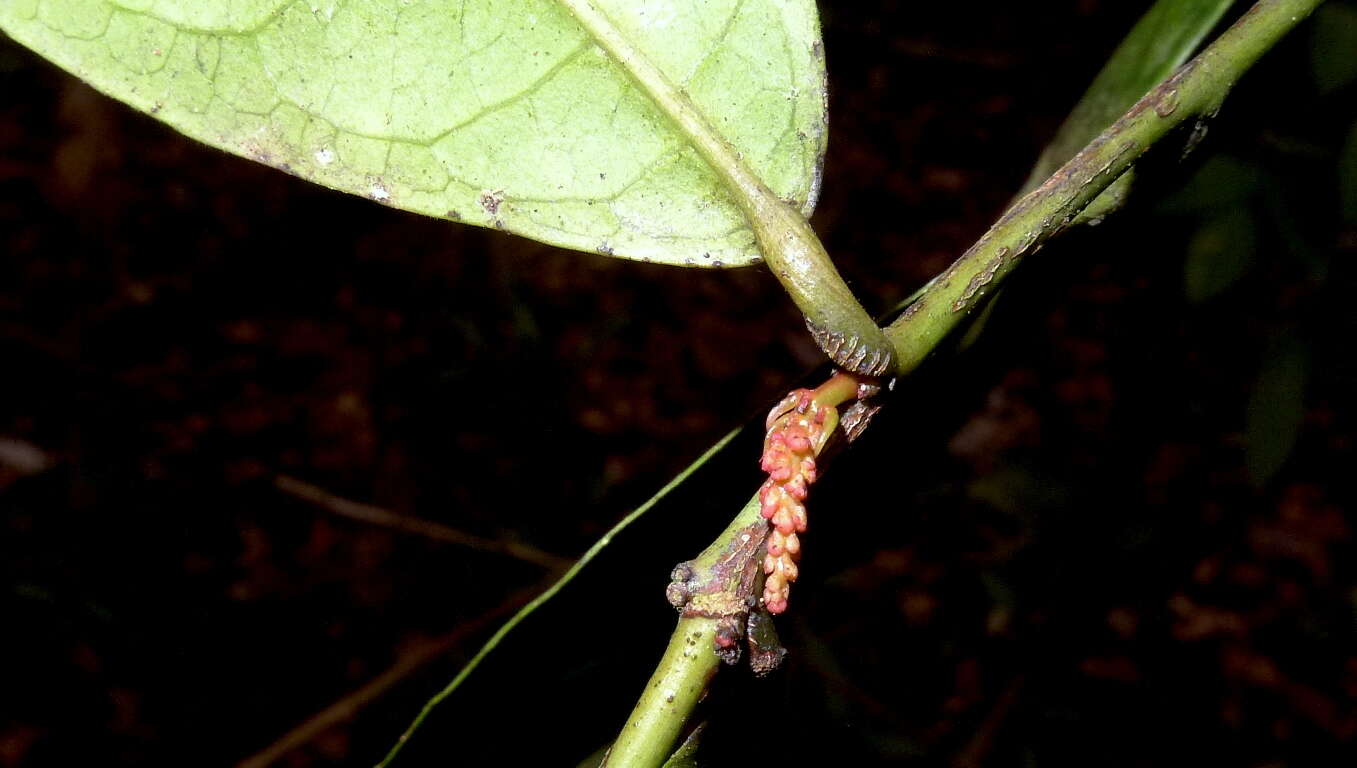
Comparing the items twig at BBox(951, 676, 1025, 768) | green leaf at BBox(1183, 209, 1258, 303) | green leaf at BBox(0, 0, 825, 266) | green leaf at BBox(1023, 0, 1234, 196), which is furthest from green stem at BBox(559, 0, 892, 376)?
twig at BBox(951, 676, 1025, 768)

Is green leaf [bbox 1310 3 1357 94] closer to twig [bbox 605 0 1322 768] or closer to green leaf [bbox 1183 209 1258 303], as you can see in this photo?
green leaf [bbox 1183 209 1258 303]

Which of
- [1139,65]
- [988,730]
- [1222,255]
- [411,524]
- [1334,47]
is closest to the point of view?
[1139,65]

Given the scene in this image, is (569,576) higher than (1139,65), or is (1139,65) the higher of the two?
(1139,65)

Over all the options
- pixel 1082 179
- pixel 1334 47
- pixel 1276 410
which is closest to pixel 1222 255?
pixel 1276 410

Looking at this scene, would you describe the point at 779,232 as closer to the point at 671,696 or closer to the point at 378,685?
the point at 671,696

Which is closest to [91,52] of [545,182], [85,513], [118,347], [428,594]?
[545,182]

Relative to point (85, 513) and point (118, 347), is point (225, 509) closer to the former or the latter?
point (85, 513)
